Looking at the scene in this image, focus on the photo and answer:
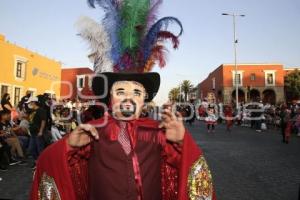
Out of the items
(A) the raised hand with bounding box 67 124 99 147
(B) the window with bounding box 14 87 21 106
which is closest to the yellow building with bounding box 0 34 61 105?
(B) the window with bounding box 14 87 21 106

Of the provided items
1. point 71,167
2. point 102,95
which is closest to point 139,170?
Result: point 71,167

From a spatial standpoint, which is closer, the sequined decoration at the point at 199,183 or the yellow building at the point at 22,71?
the sequined decoration at the point at 199,183

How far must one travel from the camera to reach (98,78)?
3.08m

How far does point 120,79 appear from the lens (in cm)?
293

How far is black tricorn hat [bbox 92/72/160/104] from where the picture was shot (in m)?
2.93

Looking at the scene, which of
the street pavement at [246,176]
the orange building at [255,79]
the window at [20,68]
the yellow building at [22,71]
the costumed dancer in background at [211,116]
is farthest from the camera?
the orange building at [255,79]

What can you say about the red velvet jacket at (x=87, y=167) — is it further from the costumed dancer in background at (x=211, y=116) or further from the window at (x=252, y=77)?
the window at (x=252, y=77)

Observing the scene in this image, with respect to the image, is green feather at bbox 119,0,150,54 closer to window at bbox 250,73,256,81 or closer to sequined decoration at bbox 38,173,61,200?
sequined decoration at bbox 38,173,61,200

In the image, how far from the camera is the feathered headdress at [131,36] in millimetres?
4133

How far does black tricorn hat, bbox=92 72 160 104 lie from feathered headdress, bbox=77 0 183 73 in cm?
96

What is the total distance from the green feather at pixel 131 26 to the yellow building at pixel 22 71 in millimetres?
25833

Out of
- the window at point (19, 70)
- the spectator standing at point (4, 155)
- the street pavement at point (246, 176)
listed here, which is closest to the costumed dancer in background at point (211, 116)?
the street pavement at point (246, 176)

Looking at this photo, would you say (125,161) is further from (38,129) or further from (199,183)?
(38,129)

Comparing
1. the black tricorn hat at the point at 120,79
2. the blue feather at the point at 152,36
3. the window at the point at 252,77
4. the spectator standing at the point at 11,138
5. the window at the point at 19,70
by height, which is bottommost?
the spectator standing at the point at 11,138
